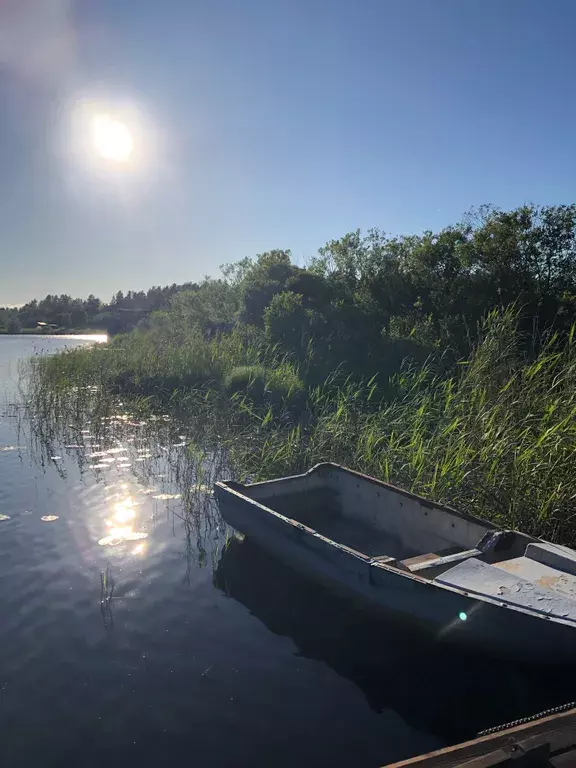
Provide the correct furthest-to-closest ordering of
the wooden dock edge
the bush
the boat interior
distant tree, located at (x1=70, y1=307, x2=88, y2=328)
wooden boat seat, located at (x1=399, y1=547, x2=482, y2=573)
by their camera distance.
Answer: distant tree, located at (x1=70, y1=307, x2=88, y2=328) < the bush < wooden boat seat, located at (x1=399, y1=547, x2=482, y2=573) < the boat interior < the wooden dock edge

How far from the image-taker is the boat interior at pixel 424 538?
3.81 meters

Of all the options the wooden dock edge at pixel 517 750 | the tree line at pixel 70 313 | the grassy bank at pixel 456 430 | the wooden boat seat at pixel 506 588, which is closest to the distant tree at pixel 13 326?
the tree line at pixel 70 313

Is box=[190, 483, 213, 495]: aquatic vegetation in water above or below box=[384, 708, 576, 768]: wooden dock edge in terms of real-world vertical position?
below

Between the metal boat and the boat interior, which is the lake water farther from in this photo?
the boat interior

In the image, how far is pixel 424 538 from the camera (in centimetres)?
520

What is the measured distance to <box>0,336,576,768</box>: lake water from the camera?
11.0 ft

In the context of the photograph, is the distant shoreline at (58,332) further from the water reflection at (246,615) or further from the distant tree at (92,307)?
the water reflection at (246,615)

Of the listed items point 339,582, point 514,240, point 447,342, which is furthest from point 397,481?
point 514,240

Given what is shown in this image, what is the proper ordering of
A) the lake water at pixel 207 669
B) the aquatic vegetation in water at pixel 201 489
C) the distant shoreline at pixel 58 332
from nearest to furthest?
the lake water at pixel 207 669, the aquatic vegetation in water at pixel 201 489, the distant shoreline at pixel 58 332

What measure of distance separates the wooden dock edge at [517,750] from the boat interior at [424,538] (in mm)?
1005

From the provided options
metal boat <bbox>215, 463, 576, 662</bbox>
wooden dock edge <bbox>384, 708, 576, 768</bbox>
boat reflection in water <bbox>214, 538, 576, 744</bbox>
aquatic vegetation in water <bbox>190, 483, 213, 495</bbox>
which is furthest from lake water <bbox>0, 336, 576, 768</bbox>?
aquatic vegetation in water <bbox>190, 483, 213, 495</bbox>

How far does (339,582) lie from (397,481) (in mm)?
2641

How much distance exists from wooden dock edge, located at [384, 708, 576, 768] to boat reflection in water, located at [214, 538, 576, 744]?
38.6 inches

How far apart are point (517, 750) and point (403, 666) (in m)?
1.77
